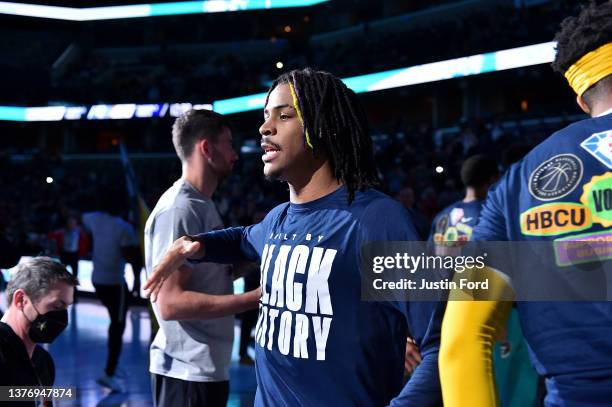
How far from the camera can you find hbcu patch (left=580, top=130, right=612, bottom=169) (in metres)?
1.56

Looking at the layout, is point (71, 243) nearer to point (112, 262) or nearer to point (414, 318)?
point (112, 262)

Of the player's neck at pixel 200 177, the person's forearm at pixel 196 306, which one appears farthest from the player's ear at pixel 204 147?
the person's forearm at pixel 196 306

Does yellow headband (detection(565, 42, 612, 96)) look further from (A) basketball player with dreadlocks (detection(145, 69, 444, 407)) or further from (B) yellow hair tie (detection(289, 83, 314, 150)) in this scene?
(B) yellow hair tie (detection(289, 83, 314, 150))

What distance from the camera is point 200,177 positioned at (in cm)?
357

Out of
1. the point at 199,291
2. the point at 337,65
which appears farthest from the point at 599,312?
the point at 337,65

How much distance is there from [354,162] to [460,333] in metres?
0.90

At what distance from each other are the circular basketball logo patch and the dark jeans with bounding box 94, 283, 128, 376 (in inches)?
249

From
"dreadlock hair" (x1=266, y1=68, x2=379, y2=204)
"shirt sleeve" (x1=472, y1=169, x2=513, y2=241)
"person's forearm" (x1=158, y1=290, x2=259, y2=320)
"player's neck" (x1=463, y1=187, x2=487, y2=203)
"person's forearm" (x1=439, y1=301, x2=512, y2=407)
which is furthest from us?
"player's neck" (x1=463, y1=187, x2=487, y2=203)

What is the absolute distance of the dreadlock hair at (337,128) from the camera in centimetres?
231

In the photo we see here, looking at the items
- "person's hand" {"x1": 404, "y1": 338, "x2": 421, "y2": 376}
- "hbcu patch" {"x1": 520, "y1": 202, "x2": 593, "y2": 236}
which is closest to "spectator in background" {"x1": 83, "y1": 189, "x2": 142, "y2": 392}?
"person's hand" {"x1": 404, "y1": 338, "x2": 421, "y2": 376}

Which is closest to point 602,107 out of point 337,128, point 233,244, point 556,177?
point 556,177

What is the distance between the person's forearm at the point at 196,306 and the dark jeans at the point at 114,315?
14.8 ft

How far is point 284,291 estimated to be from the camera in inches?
87.0

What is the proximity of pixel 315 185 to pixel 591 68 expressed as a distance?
96 cm
